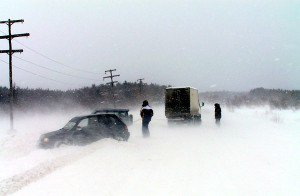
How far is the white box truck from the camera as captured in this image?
24.8m

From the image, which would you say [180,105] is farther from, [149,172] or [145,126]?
[149,172]

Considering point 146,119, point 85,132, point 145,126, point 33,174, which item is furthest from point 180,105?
point 33,174

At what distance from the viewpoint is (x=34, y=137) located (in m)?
14.8

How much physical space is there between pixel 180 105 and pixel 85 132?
43.5 feet

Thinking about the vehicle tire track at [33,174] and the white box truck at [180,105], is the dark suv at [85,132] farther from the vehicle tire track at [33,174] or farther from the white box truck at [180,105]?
the white box truck at [180,105]

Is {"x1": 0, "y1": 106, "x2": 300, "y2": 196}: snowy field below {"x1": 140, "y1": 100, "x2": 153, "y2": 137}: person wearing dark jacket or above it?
below

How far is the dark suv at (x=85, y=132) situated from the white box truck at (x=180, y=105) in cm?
1071

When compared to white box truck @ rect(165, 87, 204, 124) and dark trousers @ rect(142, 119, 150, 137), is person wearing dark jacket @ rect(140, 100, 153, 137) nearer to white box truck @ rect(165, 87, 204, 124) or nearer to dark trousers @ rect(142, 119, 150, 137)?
dark trousers @ rect(142, 119, 150, 137)

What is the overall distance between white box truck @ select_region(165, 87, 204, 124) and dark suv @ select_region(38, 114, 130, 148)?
35.1ft

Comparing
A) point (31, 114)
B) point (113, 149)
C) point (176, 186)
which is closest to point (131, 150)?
point (113, 149)

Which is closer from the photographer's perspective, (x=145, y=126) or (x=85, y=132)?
(x=85, y=132)

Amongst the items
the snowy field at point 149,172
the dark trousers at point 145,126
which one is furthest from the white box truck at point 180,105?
the snowy field at point 149,172

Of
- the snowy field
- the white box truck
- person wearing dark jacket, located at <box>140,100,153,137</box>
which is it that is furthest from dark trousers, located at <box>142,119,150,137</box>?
the white box truck

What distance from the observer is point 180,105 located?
2500 centimetres
